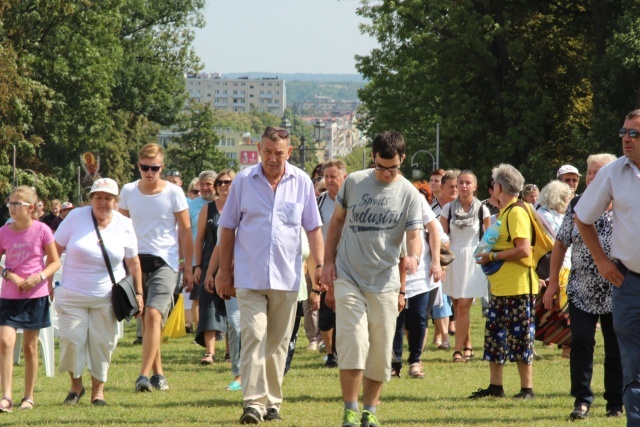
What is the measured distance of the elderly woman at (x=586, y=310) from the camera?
28.0ft

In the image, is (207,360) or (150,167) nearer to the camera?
(150,167)

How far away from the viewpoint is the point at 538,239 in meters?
10.2

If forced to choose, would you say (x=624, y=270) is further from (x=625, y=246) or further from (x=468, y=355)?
(x=468, y=355)

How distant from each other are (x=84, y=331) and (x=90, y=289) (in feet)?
1.10

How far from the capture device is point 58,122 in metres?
45.1

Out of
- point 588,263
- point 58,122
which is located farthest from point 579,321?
point 58,122

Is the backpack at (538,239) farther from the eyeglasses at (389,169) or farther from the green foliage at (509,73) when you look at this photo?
the green foliage at (509,73)

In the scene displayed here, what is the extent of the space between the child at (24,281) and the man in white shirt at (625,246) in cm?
455

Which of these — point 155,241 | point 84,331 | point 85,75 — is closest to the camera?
point 84,331

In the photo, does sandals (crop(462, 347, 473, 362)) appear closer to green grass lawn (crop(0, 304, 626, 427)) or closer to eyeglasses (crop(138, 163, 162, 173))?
green grass lawn (crop(0, 304, 626, 427))

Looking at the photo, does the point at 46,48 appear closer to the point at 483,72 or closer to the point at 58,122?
the point at 58,122

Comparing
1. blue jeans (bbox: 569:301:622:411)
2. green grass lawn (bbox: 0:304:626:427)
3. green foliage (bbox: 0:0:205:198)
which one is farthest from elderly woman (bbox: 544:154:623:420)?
green foliage (bbox: 0:0:205:198)

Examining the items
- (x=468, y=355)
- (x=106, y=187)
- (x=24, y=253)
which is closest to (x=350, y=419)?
(x=106, y=187)

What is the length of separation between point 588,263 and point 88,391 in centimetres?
461
